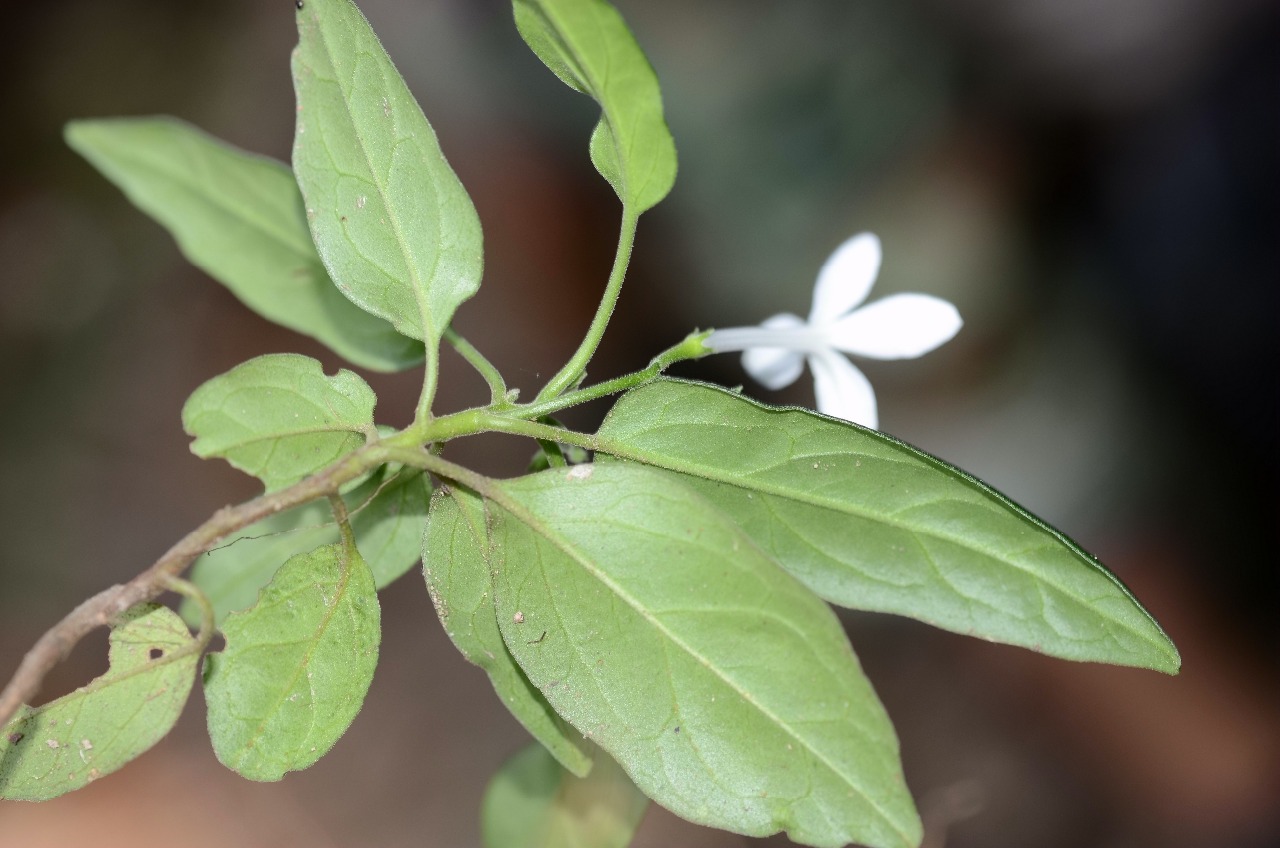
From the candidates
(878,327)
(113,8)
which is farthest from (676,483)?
(113,8)

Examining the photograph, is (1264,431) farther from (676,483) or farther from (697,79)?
(676,483)

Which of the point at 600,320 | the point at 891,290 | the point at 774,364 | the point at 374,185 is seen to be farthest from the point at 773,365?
the point at 891,290

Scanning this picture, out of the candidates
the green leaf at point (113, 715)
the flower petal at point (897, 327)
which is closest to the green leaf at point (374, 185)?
the green leaf at point (113, 715)

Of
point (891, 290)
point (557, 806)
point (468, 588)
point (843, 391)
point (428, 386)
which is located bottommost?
point (557, 806)

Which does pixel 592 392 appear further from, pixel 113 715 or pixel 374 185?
pixel 113 715

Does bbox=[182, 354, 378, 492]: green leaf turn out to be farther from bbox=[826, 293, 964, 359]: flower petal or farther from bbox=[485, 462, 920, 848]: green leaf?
bbox=[826, 293, 964, 359]: flower petal

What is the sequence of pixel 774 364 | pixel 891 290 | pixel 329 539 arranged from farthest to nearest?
pixel 891 290 < pixel 774 364 < pixel 329 539

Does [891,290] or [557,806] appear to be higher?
[891,290]
